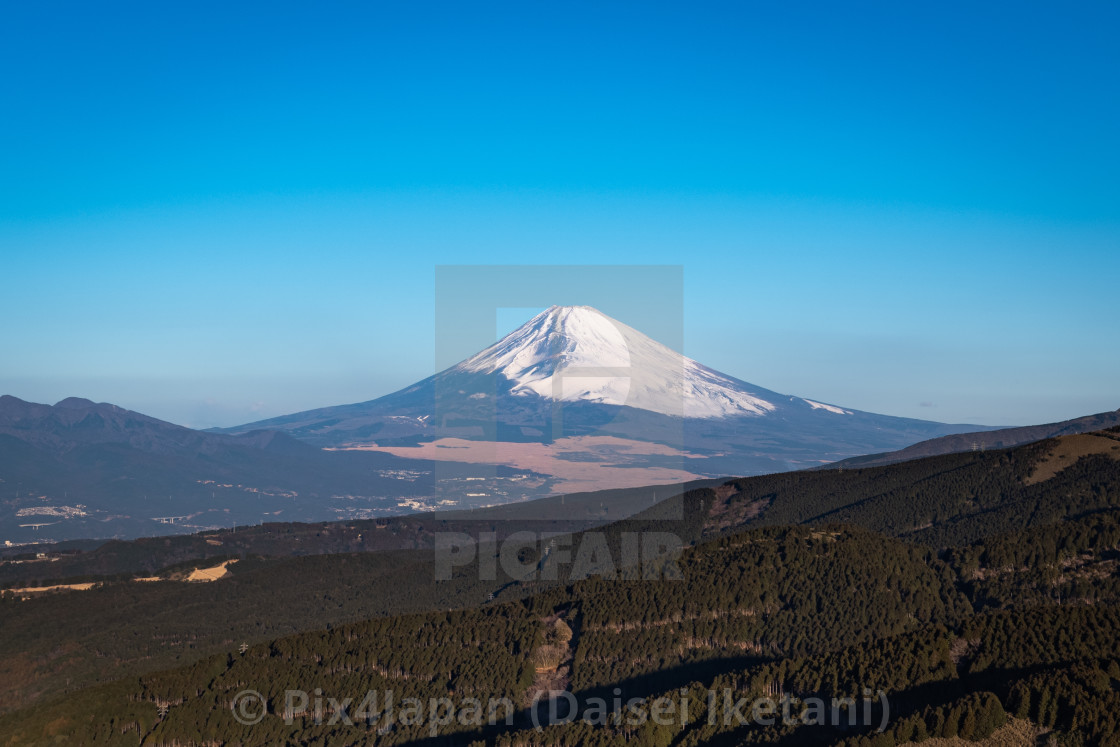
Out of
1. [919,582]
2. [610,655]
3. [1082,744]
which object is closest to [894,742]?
[1082,744]

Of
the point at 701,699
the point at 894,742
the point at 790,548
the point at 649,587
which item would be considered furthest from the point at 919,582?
the point at 894,742

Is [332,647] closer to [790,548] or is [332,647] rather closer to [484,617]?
[484,617]

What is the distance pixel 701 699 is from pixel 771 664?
26.4 ft

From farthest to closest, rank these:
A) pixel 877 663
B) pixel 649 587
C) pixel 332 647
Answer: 1. pixel 649 587
2. pixel 332 647
3. pixel 877 663

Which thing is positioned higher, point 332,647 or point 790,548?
point 790,548

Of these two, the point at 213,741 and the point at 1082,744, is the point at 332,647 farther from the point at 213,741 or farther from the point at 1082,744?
A: the point at 1082,744

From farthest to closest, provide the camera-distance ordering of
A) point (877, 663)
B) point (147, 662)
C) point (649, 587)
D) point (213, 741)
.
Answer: point (147, 662) < point (649, 587) < point (213, 741) < point (877, 663)

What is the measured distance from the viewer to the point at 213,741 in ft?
381

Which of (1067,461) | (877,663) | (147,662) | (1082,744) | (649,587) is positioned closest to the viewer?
(1082,744)

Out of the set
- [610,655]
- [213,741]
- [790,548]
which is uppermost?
[790,548]

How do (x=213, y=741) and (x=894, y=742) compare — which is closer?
(x=894, y=742)

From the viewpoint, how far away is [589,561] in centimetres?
19225

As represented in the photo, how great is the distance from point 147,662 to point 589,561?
73.2 metres

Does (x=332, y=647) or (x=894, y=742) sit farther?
(x=332, y=647)
